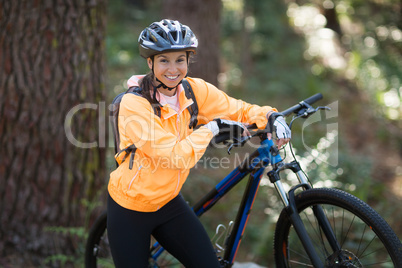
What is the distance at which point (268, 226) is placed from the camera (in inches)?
199

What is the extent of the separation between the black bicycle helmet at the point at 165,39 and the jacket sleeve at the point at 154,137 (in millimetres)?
345

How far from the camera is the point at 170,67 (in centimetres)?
262

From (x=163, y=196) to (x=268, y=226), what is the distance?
9.12 ft

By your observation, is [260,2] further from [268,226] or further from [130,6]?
[268,226]

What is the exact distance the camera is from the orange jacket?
94.4 inches

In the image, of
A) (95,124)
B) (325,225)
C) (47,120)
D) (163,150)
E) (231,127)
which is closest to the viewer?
(163,150)

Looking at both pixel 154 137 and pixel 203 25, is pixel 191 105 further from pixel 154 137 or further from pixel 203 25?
pixel 203 25

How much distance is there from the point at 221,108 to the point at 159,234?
0.98 m

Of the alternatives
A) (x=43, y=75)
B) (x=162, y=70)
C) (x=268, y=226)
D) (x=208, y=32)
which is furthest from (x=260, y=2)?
(x=162, y=70)

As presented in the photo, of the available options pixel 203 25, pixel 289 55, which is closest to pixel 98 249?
pixel 203 25

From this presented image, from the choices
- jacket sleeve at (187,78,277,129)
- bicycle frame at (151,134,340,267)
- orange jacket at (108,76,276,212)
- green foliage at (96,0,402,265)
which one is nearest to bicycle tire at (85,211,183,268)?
bicycle frame at (151,134,340,267)

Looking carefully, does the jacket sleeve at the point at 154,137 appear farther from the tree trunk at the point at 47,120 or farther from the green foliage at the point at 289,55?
the green foliage at the point at 289,55

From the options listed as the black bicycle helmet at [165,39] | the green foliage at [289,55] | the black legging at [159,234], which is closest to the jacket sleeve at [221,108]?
the black bicycle helmet at [165,39]

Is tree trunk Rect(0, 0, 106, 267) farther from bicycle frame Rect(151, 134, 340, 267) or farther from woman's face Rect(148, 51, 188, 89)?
woman's face Rect(148, 51, 188, 89)
